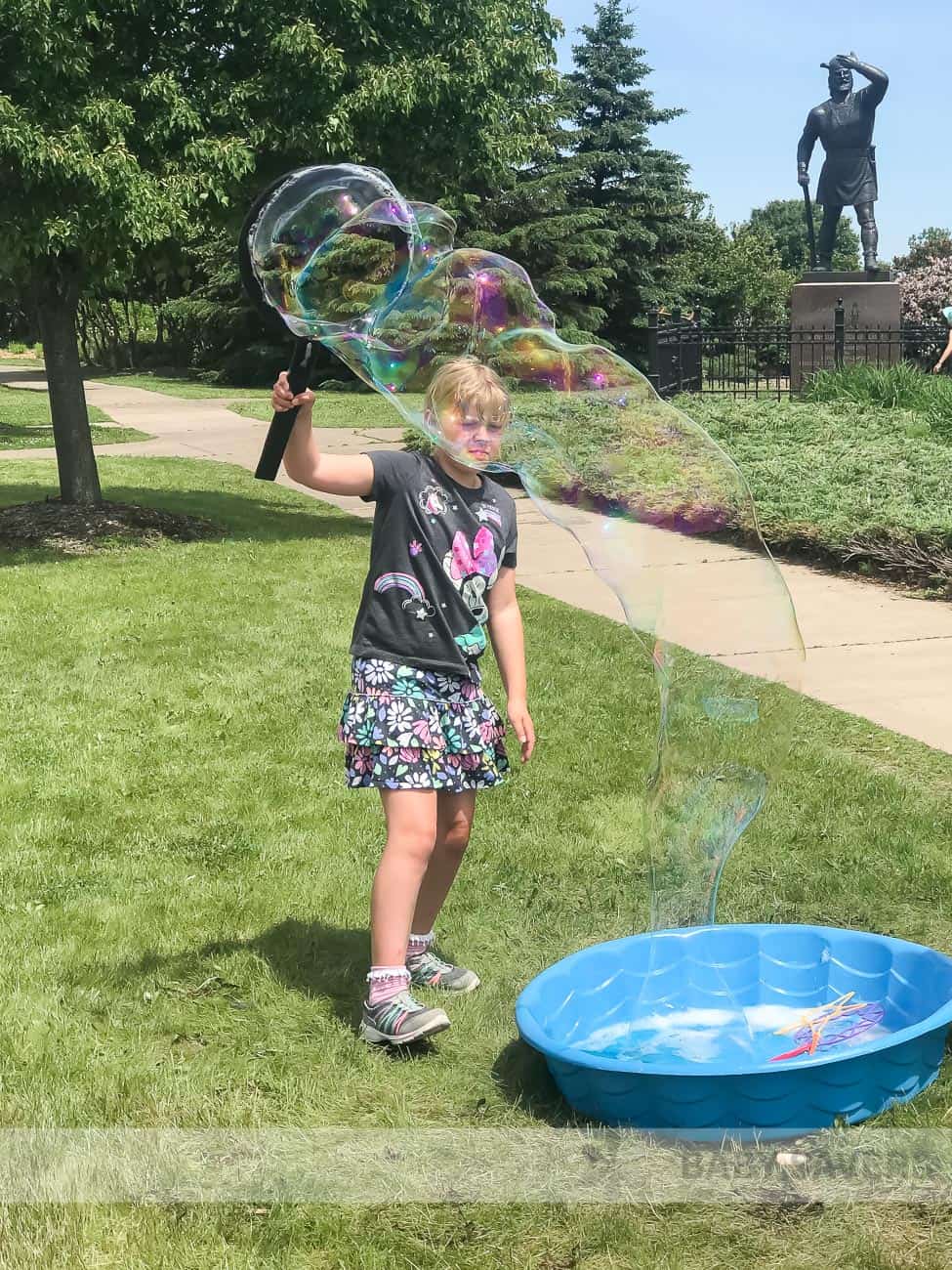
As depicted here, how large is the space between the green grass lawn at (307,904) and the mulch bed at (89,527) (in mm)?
2715

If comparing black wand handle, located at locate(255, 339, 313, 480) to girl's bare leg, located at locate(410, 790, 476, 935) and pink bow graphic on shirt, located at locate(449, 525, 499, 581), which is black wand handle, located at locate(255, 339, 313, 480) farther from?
girl's bare leg, located at locate(410, 790, 476, 935)

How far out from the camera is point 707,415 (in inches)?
557

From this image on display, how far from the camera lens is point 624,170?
33.9 metres

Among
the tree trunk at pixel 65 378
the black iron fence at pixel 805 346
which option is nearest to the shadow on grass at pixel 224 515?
the tree trunk at pixel 65 378

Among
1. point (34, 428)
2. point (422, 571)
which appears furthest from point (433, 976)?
point (34, 428)

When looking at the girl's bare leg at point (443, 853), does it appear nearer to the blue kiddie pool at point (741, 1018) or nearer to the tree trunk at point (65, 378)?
the blue kiddie pool at point (741, 1018)

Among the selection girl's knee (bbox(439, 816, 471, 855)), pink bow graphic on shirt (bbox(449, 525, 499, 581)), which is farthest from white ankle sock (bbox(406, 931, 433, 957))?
pink bow graphic on shirt (bbox(449, 525, 499, 581))

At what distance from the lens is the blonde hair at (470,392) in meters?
3.24

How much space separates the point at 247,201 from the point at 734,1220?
902 centimetres

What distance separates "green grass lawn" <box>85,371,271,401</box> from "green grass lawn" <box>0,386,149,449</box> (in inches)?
141

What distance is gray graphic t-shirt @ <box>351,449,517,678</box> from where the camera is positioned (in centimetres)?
325

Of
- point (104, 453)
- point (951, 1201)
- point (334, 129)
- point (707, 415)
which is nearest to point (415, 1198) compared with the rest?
point (951, 1201)

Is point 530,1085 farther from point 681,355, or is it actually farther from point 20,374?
point 20,374

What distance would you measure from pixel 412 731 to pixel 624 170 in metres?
32.9
